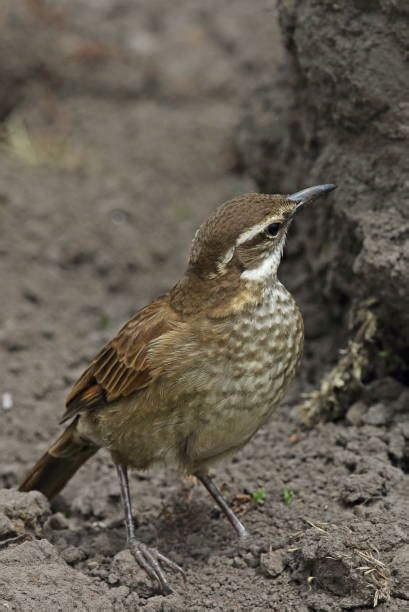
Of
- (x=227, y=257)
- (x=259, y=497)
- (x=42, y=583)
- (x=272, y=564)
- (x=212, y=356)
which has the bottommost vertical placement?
(x=259, y=497)

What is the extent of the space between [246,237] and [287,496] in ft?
4.90

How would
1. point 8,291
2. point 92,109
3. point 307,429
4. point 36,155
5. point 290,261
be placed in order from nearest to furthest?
point 307,429, point 290,261, point 8,291, point 36,155, point 92,109

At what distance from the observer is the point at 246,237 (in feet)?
17.2

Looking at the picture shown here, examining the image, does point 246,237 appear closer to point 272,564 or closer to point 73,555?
point 272,564

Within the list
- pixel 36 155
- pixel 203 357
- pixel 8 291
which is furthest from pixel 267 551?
pixel 36 155

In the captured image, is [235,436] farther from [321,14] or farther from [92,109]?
[92,109]

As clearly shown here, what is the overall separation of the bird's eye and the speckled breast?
0.93 ft

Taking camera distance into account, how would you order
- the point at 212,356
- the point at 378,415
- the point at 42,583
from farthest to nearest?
the point at 378,415 < the point at 212,356 < the point at 42,583

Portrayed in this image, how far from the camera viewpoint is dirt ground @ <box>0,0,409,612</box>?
193 inches

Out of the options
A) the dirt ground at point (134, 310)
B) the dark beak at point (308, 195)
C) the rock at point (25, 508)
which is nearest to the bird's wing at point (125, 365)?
the rock at point (25, 508)

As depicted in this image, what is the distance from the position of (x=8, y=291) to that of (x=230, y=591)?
412cm

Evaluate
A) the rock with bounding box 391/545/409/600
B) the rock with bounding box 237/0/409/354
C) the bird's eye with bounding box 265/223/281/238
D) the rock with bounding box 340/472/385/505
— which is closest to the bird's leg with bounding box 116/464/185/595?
the rock with bounding box 340/472/385/505

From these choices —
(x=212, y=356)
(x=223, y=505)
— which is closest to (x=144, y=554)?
(x=223, y=505)

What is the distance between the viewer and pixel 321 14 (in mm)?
5969
